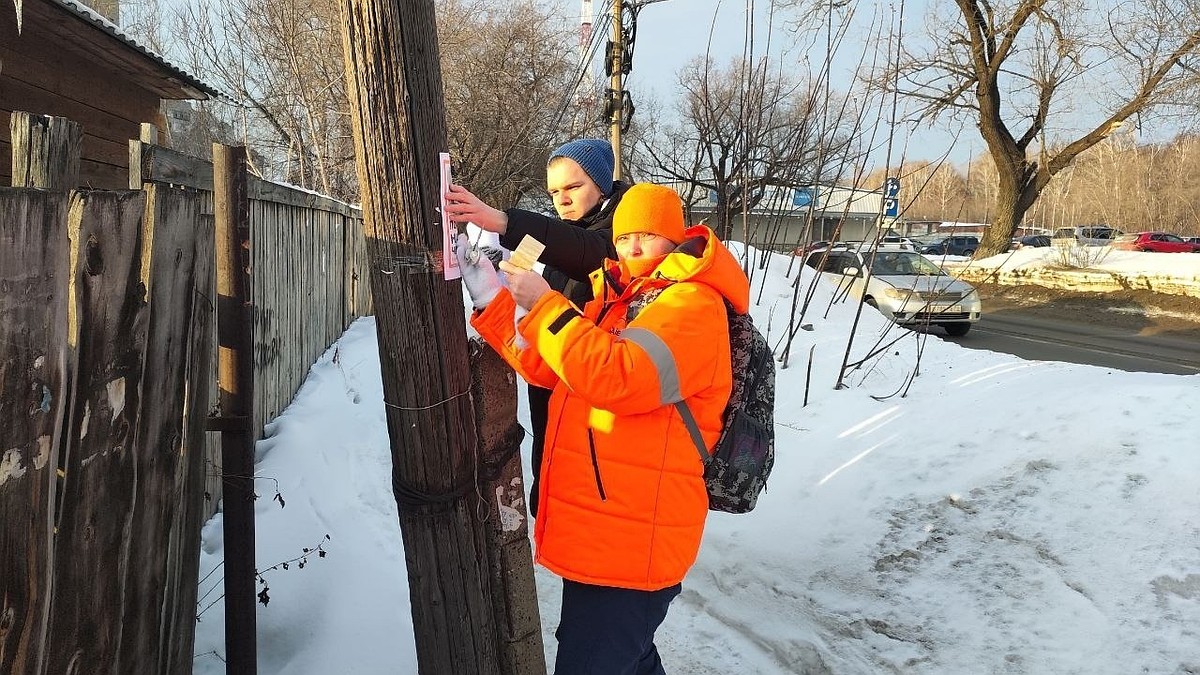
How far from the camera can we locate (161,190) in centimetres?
170

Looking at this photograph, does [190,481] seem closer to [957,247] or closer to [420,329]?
[420,329]

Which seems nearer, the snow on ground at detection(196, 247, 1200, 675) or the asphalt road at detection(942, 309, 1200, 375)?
the snow on ground at detection(196, 247, 1200, 675)

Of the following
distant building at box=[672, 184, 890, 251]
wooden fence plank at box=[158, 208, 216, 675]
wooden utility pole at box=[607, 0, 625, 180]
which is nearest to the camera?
wooden fence plank at box=[158, 208, 216, 675]

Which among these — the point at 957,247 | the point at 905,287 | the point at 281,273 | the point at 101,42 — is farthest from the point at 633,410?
the point at 957,247

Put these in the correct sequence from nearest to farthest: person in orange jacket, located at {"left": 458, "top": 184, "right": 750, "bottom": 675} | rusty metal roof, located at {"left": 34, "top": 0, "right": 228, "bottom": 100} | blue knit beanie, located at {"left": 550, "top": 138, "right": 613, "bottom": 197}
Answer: person in orange jacket, located at {"left": 458, "top": 184, "right": 750, "bottom": 675}, blue knit beanie, located at {"left": 550, "top": 138, "right": 613, "bottom": 197}, rusty metal roof, located at {"left": 34, "top": 0, "right": 228, "bottom": 100}

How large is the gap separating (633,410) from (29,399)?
1203 mm

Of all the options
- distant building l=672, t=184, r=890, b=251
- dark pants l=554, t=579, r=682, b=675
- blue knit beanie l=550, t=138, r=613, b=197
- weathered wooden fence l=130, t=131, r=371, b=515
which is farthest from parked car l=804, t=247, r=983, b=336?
dark pants l=554, t=579, r=682, b=675

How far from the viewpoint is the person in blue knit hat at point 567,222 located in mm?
2127

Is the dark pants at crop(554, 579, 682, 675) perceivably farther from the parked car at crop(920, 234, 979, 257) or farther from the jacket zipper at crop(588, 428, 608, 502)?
the parked car at crop(920, 234, 979, 257)

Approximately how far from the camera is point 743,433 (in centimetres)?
204

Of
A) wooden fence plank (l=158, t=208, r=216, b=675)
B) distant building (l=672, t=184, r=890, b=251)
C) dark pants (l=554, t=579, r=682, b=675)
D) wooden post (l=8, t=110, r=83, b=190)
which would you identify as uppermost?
distant building (l=672, t=184, r=890, b=251)

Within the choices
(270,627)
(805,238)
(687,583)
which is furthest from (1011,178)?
→ (270,627)

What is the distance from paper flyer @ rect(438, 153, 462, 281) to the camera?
74.6 inches

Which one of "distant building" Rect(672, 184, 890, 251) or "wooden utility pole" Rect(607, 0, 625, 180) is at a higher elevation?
"wooden utility pole" Rect(607, 0, 625, 180)
